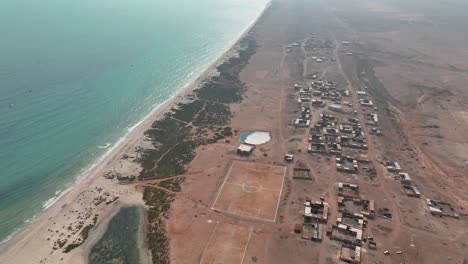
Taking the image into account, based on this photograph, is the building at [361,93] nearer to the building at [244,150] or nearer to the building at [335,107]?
the building at [335,107]

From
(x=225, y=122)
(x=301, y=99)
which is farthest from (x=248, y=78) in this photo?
(x=225, y=122)

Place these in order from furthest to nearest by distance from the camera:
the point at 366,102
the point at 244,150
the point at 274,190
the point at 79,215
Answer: the point at 366,102 → the point at 244,150 → the point at 274,190 → the point at 79,215

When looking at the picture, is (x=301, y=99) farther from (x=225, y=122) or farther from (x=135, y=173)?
(x=135, y=173)

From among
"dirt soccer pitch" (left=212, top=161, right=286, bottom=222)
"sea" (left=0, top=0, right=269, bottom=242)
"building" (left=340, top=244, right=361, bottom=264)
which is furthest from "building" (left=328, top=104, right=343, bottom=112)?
"sea" (left=0, top=0, right=269, bottom=242)

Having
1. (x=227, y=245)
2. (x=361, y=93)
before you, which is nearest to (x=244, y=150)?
(x=227, y=245)

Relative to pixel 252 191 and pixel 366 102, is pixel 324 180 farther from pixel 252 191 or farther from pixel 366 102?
pixel 366 102

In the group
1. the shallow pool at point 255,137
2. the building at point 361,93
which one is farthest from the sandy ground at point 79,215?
the building at point 361,93

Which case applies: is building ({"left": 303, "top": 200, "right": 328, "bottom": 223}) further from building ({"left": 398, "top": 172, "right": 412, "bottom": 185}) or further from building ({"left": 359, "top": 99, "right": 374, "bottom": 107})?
building ({"left": 359, "top": 99, "right": 374, "bottom": 107})
